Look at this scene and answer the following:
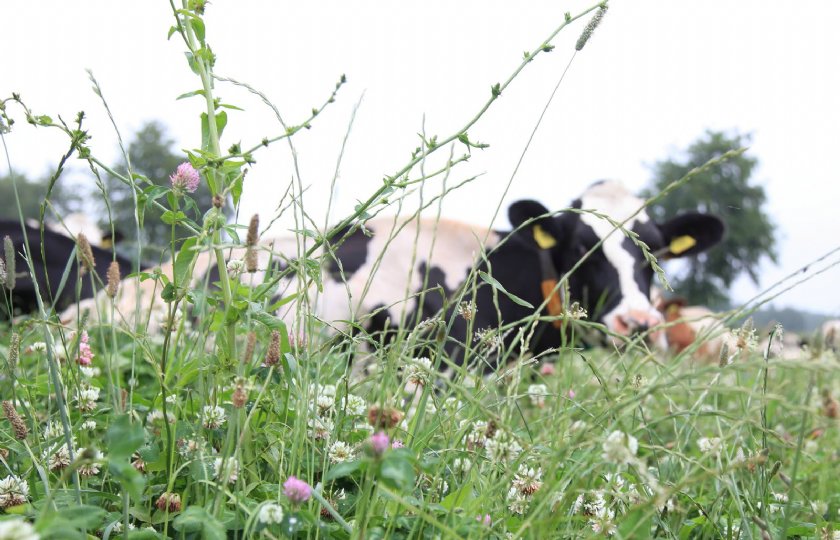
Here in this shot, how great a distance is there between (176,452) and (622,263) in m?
4.79

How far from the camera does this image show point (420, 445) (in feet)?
4.72

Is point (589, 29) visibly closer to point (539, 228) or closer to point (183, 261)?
point (183, 261)

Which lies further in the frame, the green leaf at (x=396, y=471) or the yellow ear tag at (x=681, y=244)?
the yellow ear tag at (x=681, y=244)

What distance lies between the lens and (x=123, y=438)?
37.0 inches

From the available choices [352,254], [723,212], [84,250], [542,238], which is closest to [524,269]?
[542,238]

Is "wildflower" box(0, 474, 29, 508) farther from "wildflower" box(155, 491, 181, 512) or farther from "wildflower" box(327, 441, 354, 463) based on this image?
"wildflower" box(327, 441, 354, 463)

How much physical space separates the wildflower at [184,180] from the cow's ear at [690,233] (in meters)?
6.17

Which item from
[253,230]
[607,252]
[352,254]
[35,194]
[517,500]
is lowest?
[35,194]

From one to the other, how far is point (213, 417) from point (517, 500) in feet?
1.86

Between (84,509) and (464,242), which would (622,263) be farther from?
(84,509)

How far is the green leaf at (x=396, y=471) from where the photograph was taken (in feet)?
2.99

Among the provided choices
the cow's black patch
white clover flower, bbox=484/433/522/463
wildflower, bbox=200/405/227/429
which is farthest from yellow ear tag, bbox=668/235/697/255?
wildflower, bbox=200/405/227/429

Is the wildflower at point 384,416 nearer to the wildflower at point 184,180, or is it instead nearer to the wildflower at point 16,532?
the wildflower at point 16,532

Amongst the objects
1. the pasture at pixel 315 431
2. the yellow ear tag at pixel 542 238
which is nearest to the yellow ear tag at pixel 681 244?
the yellow ear tag at pixel 542 238
